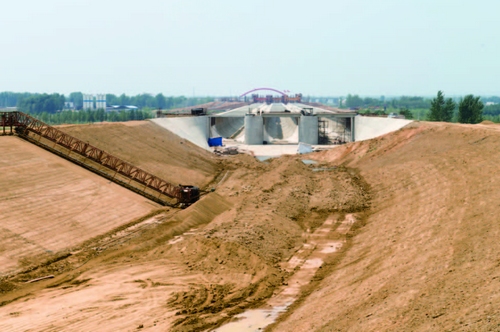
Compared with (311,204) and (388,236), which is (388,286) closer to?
(388,236)

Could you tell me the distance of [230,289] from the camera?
1050 inches

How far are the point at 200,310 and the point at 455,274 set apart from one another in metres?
10.7

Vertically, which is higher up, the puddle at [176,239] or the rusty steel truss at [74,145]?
the rusty steel truss at [74,145]

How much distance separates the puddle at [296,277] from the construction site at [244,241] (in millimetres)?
98

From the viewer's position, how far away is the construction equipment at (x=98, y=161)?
1854 inches

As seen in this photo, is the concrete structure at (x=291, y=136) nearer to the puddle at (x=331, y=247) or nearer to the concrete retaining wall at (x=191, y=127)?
the concrete retaining wall at (x=191, y=127)

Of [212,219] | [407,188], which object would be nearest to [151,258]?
[212,219]

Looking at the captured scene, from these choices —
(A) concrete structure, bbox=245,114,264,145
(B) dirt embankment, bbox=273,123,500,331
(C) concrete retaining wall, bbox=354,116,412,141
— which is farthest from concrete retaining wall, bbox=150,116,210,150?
(B) dirt embankment, bbox=273,123,500,331

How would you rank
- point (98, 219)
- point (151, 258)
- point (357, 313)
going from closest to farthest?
point (357, 313), point (151, 258), point (98, 219)

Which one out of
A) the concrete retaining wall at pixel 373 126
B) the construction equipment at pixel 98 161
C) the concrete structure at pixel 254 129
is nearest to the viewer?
the construction equipment at pixel 98 161

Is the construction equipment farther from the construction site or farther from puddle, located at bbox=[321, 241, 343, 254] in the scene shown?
puddle, located at bbox=[321, 241, 343, 254]

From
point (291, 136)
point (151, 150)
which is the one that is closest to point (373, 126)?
point (291, 136)

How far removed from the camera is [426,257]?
84.3ft

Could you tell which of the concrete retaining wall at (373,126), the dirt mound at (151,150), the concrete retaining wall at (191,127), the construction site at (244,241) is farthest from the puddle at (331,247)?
the concrete retaining wall at (191,127)
